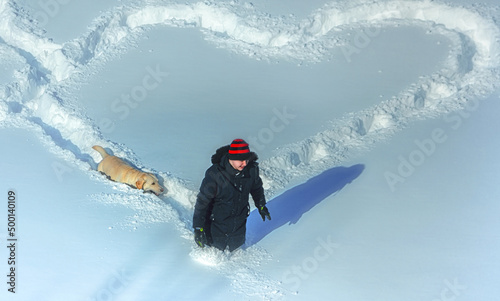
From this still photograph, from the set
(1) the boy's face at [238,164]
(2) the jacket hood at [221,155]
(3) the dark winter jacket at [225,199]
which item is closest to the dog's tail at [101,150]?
(3) the dark winter jacket at [225,199]

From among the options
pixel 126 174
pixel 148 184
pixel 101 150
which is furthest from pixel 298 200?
pixel 101 150

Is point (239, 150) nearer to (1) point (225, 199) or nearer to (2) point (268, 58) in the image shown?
(1) point (225, 199)

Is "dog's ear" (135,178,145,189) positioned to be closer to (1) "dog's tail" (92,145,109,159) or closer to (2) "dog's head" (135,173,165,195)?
(2) "dog's head" (135,173,165,195)

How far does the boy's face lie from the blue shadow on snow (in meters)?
1.09

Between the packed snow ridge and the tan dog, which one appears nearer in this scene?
the tan dog

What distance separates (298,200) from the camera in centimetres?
738

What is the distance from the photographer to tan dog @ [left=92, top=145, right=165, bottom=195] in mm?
7402

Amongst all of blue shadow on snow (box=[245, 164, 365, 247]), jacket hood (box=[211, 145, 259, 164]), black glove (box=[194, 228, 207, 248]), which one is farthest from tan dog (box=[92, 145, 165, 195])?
jacket hood (box=[211, 145, 259, 164])

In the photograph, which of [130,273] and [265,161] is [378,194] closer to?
[265,161]

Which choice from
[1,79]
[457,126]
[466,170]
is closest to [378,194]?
[466,170]

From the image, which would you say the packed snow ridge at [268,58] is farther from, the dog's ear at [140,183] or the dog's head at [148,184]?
the dog's ear at [140,183]

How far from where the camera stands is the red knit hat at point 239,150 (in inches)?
232

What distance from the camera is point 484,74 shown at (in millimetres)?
9367

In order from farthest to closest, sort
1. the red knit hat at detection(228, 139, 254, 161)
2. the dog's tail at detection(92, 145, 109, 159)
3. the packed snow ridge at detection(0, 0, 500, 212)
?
the packed snow ridge at detection(0, 0, 500, 212), the dog's tail at detection(92, 145, 109, 159), the red knit hat at detection(228, 139, 254, 161)
